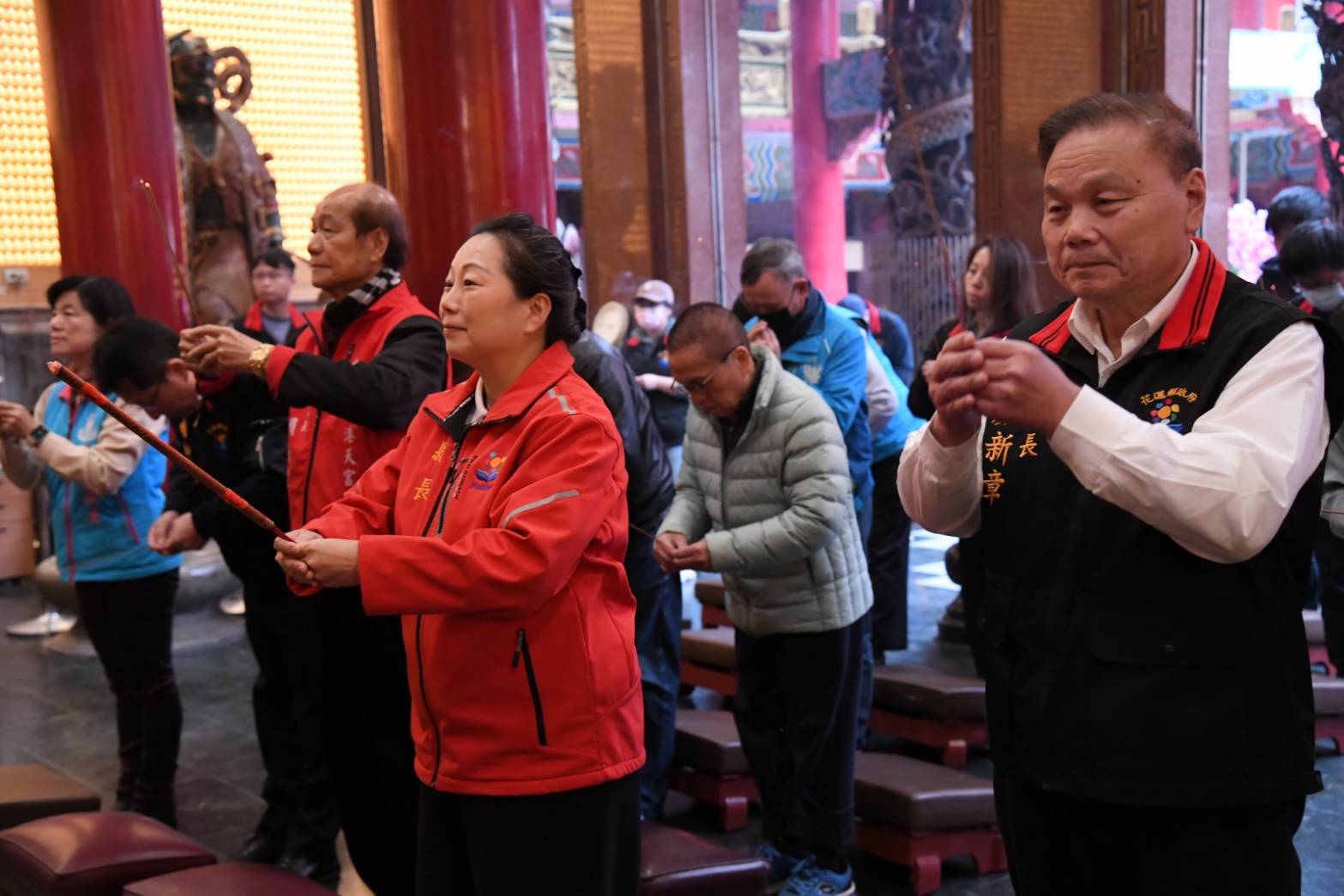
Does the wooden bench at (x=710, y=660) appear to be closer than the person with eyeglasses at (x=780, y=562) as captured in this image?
No

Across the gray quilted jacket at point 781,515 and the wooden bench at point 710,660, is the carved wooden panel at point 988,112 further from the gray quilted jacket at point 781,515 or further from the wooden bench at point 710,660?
the gray quilted jacket at point 781,515

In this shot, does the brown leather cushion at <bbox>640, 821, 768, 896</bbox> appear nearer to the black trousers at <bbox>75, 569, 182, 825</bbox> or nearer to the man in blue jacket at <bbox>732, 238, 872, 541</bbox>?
the man in blue jacket at <bbox>732, 238, 872, 541</bbox>

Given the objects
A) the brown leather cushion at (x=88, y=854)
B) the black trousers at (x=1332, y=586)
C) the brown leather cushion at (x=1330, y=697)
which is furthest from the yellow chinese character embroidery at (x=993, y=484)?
the brown leather cushion at (x=1330, y=697)

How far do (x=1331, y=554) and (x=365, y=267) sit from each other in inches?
106

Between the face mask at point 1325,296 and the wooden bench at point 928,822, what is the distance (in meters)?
1.85

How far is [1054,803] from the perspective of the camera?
65.8 inches

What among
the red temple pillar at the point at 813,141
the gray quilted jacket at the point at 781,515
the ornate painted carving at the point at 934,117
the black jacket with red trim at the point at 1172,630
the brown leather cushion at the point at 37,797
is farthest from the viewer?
the red temple pillar at the point at 813,141

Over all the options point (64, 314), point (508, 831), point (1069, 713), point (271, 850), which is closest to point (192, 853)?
point (271, 850)

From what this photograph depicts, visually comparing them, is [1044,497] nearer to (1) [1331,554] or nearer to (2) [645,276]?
(1) [1331,554]

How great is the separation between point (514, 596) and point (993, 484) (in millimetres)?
702

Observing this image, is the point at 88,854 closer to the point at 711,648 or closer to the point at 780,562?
the point at 780,562

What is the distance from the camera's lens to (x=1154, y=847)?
1582mm

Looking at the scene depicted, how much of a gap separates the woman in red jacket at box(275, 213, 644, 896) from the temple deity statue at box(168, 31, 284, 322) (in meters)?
6.06

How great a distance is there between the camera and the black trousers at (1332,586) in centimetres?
361
